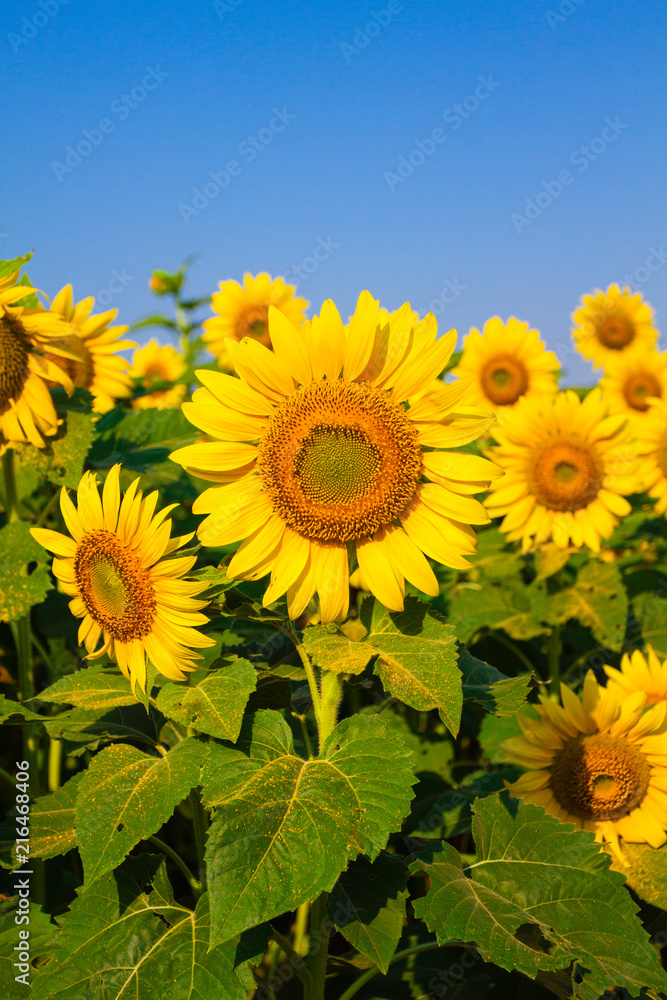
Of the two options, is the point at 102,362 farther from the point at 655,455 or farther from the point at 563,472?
the point at 655,455

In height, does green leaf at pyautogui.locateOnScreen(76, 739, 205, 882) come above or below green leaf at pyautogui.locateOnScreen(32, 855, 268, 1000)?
above

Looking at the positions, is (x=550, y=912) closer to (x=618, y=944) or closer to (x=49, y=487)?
(x=618, y=944)

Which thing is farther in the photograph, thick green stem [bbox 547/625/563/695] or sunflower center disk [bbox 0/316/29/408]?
thick green stem [bbox 547/625/563/695]

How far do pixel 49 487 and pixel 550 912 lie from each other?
3199mm

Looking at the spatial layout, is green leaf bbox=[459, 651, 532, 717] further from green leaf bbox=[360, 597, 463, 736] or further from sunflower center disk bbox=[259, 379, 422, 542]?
sunflower center disk bbox=[259, 379, 422, 542]

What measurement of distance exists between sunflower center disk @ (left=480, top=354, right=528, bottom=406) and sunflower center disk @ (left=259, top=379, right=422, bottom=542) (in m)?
3.96

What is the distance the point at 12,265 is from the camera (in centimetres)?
273

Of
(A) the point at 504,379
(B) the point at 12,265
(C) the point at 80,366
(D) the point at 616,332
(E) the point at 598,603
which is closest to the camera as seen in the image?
(B) the point at 12,265

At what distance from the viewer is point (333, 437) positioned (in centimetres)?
202

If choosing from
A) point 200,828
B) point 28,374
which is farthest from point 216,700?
point 28,374

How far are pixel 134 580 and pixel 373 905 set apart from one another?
3.16 feet

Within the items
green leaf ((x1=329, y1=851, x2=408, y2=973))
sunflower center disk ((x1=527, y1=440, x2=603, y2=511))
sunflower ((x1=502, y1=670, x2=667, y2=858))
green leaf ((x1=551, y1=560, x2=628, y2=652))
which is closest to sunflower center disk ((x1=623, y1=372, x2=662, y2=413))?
sunflower center disk ((x1=527, y1=440, x2=603, y2=511))

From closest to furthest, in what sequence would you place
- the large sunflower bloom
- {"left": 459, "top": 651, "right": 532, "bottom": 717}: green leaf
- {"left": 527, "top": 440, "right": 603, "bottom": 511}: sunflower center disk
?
{"left": 459, "top": 651, "right": 532, "bottom": 717}: green leaf
{"left": 527, "top": 440, "right": 603, "bottom": 511}: sunflower center disk
the large sunflower bloom

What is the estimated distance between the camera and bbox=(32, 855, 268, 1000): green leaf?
1.86 meters
